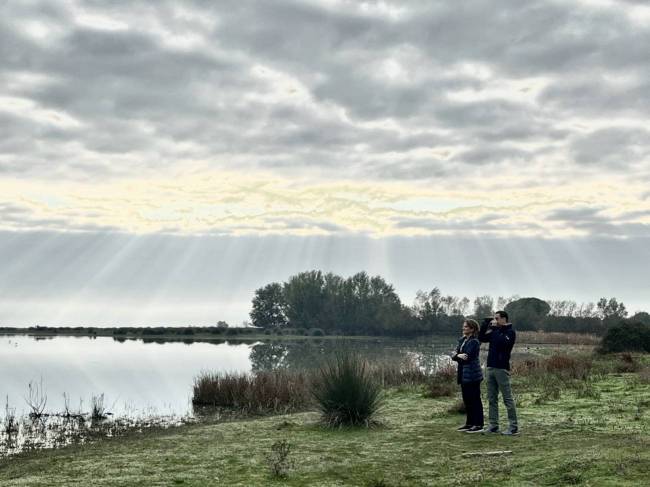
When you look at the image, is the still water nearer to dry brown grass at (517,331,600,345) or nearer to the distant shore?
dry brown grass at (517,331,600,345)

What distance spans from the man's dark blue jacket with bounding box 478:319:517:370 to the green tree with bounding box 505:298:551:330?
6694 cm

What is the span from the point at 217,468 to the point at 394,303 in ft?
325

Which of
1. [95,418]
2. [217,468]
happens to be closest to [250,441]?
[217,468]

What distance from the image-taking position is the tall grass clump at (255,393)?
21.1 metres

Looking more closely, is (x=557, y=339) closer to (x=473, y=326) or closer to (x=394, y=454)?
(x=473, y=326)

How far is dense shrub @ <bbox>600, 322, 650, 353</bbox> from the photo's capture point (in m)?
33.4

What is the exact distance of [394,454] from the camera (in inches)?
407

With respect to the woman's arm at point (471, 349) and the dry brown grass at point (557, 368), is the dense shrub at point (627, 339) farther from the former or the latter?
the woman's arm at point (471, 349)

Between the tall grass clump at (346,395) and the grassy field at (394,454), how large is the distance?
496 mm

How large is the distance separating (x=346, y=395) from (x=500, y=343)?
371cm

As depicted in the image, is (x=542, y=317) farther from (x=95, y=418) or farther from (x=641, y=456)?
(x=641, y=456)

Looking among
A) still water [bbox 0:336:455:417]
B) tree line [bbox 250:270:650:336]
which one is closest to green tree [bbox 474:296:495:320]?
tree line [bbox 250:270:650:336]

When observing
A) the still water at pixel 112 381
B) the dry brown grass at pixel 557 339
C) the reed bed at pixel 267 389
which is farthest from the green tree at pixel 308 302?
the reed bed at pixel 267 389

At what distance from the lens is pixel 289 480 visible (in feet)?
28.1
